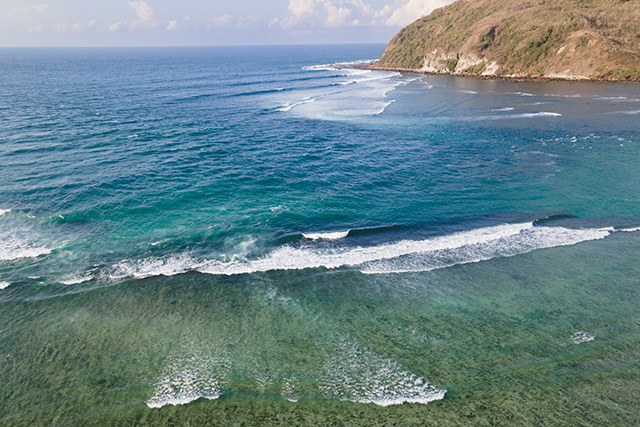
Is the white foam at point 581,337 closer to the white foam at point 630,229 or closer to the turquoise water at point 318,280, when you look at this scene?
the turquoise water at point 318,280

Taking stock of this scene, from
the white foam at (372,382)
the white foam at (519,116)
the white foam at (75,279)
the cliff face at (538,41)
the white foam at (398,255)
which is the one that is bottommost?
the white foam at (372,382)

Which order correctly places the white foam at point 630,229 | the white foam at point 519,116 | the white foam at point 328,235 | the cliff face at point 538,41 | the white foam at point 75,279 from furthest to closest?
1. the cliff face at point 538,41
2. the white foam at point 519,116
3. the white foam at point 328,235
4. the white foam at point 630,229
5. the white foam at point 75,279

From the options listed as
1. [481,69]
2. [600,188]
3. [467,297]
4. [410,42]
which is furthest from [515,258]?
[410,42]

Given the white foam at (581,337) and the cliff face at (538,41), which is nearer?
the white foam at (581,337)

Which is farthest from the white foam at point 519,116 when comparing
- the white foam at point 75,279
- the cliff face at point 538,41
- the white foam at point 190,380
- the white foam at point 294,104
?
the white foam at point 75,279

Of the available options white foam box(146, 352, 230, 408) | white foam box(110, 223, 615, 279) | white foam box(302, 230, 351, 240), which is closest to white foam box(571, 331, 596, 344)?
white foam box(110, 223, 615, 279)

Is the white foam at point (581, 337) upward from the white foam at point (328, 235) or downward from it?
downward

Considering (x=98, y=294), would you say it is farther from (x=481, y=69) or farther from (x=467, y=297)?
(x=481, y=69)
